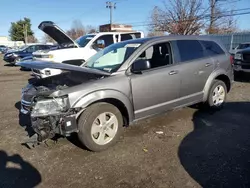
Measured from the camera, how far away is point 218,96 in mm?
5535

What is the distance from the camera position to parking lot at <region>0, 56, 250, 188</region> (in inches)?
117

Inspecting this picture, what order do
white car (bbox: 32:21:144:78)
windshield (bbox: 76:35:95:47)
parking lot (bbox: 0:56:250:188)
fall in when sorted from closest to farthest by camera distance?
parking lot (bbox: 0:56:250:188) → white car (bbox: 32:21:144:78) → windshield (bbox: 76:35:95:47)

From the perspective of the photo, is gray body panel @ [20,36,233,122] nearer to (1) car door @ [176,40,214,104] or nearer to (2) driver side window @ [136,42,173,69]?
(1) car door @ [176,40,214,104]

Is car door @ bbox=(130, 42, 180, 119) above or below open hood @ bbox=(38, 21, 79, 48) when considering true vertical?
below

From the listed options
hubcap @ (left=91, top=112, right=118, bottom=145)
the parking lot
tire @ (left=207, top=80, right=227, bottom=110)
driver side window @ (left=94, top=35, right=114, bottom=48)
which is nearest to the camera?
the parking lot

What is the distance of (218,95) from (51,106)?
3.90m

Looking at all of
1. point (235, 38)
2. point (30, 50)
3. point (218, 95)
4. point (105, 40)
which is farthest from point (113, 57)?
point (235, 38)

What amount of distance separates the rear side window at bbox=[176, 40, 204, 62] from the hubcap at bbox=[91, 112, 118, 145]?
76.6 inches

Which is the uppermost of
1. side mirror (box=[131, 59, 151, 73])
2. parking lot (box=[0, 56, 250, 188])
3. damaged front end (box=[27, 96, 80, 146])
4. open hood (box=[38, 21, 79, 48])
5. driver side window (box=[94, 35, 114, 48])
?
open hood (box=[38, 21, 79, 48])

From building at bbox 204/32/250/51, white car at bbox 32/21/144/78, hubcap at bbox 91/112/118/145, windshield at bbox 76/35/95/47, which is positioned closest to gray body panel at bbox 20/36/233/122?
hubcap at bbox 91/112/118/145

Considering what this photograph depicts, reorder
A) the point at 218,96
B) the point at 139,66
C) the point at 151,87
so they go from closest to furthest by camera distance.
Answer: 1. the point at 139,66
2. the point at 151,87
3. the point at 218,96

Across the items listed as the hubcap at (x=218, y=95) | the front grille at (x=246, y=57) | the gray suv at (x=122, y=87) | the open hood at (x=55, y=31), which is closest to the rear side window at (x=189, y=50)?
the gray suv at (x=122, y=87)

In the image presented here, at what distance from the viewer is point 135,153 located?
12.1ft

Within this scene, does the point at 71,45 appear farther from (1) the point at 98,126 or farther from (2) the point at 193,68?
(1) the point at 98,126
